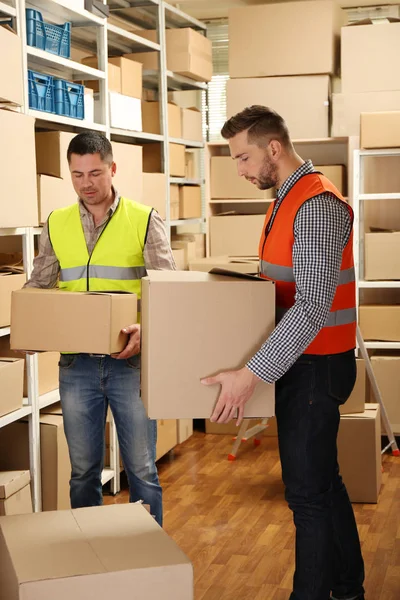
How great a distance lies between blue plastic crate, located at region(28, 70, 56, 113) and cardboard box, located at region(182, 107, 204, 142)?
1.72 m

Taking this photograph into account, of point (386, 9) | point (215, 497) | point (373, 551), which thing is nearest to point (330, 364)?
point (373, 551)

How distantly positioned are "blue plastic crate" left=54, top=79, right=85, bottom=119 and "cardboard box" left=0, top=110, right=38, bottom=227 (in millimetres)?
387

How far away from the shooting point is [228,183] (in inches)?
211

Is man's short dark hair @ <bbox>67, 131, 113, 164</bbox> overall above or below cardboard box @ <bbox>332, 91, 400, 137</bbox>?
below

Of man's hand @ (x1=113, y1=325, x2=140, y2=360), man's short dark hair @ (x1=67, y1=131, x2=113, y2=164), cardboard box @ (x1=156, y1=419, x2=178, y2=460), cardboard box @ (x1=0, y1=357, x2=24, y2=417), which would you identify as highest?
man's short dark hair @ (x1=67, y1=131, x2=113, y2=164)

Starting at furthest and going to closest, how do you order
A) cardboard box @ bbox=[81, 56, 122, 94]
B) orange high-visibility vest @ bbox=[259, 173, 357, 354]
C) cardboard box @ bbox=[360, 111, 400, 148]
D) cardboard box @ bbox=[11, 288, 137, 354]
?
cardboard box @ bbox=[360, 111, 400, 148] → cardboard box @ bbox=[81, 56, 122, 94] → cardboard box @ bbox=[11, 288, 137, 354] → orange high-visibility vest @ bbox=[259, 173, 357, 354]

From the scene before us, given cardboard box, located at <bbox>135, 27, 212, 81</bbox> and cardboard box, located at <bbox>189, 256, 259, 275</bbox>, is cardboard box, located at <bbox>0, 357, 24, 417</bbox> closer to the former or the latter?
cardboard box, located at <bbox>189, 256, 259, 275</bbox>

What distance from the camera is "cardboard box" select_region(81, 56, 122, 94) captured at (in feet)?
13.1

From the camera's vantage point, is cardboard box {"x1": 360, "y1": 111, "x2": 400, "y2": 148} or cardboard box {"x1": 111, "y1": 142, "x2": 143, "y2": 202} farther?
cardboard box {"x1": 360, "y1": 111, "x2": 400, "y2": 148}

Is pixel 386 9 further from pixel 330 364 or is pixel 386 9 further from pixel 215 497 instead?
pixel 330 364

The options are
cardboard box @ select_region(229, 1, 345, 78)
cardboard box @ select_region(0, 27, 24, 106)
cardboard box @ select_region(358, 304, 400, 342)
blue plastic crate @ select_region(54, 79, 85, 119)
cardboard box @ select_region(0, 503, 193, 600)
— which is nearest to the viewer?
cardboard box @ select_region(0, 503, 193, 600)

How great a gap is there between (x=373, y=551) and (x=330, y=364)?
1324mm

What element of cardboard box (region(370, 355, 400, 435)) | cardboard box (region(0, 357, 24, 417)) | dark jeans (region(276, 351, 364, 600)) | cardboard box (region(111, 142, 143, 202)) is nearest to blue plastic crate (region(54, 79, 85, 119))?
cardboard box (region(111, 142, 143, 202))

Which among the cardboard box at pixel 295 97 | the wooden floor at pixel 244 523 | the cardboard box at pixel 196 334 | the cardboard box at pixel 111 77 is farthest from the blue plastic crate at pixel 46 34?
the wooden floor at pixel 244 523
